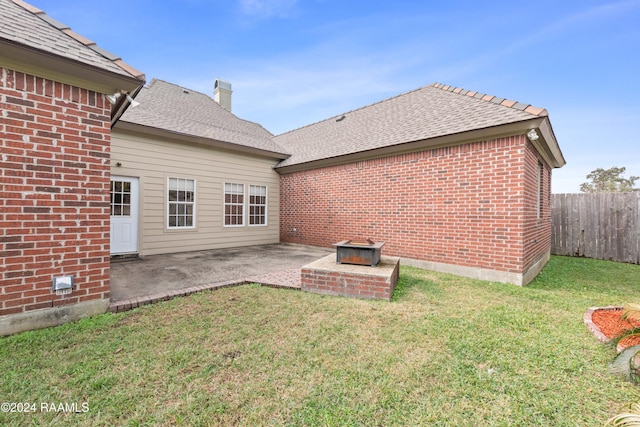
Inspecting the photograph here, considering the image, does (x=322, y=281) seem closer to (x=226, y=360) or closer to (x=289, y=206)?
(x=226, y=360)

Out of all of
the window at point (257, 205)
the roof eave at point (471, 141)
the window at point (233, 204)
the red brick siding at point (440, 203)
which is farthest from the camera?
the window at point (257, 205)

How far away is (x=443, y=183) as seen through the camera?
264 inches

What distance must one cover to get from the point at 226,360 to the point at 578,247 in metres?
13.0

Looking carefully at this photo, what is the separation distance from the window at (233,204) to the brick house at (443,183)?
252cm

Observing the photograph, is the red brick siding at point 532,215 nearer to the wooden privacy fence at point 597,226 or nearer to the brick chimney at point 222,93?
the wooden privacy fence at point 597,226

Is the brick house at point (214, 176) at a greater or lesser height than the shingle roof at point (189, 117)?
lesser

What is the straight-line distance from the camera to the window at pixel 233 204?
992 cm

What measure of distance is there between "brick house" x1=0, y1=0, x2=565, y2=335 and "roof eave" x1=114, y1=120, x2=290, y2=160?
0.16 ft

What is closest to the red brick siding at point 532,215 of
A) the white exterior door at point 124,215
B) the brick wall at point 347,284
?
the brick wall at point 347,284

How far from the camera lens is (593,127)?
13.1 metres

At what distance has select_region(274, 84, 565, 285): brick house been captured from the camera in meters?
5.71

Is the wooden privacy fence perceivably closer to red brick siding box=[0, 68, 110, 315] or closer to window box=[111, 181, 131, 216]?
red brick siding box=[0, 68, 110, 315]

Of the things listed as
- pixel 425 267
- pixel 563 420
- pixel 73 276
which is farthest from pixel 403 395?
pixel 425 267

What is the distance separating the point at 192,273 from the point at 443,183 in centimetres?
657
